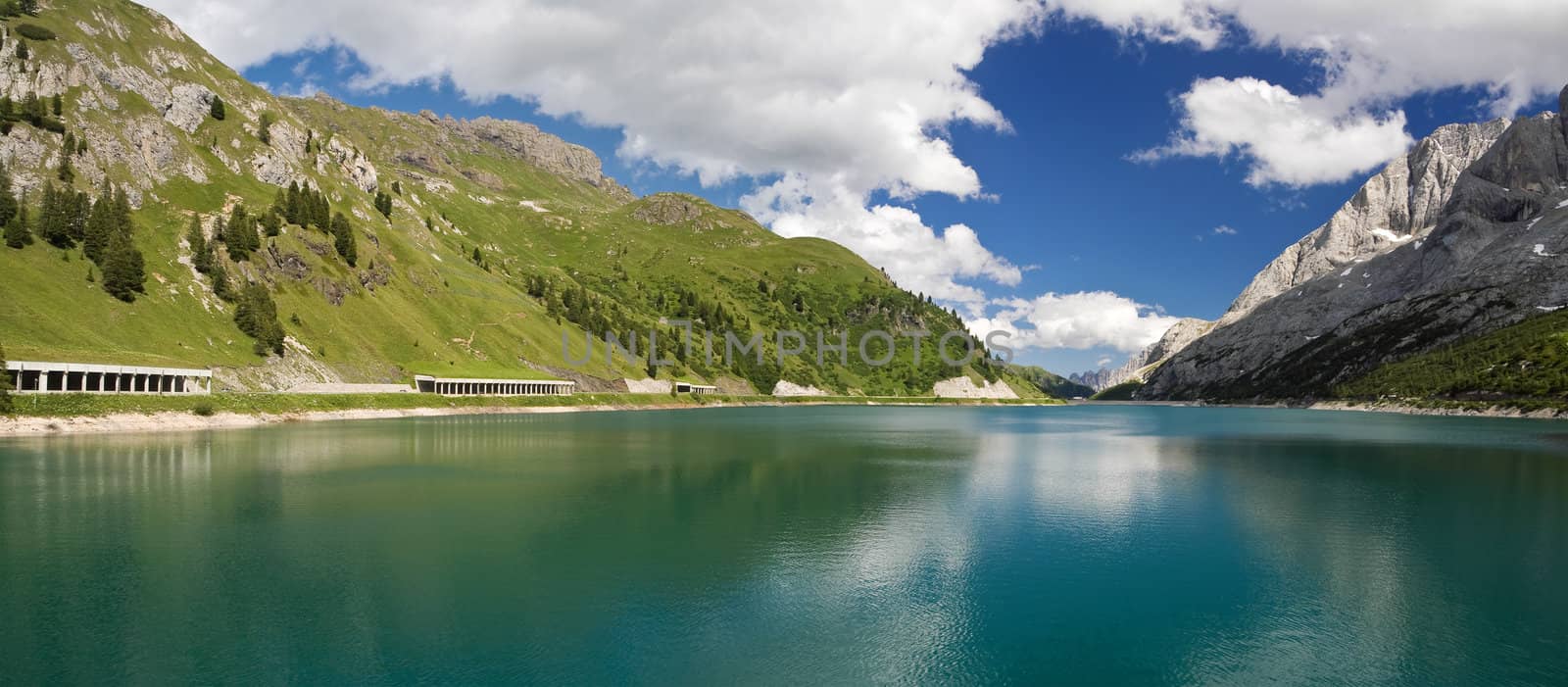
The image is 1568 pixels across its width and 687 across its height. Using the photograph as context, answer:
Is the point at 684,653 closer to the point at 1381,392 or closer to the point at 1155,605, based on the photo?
the point at 1155,605

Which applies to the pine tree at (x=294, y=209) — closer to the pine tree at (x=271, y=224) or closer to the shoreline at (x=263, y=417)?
the pine tree at (x=271, y=224)

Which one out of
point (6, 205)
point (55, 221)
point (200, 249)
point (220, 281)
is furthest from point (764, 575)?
point (200, 249)

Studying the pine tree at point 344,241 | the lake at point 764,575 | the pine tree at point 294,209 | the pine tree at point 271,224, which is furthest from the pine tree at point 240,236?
the lake at point 764,575

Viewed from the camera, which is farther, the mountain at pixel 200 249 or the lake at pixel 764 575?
the mountain at pixel 200 249

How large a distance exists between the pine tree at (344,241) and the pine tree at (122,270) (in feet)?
149

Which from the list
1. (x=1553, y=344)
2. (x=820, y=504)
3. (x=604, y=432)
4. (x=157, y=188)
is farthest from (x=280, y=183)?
(x=1553, y=344)

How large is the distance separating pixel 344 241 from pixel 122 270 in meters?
52.0

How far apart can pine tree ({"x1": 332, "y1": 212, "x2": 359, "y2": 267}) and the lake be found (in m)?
103

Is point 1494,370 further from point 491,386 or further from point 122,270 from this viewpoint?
point 122,270

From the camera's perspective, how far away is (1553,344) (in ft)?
481

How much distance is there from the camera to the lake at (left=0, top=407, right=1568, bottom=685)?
1789cm

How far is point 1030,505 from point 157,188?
15927 cm

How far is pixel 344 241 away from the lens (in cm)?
14988

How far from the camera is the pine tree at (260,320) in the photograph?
11038 centimetres
